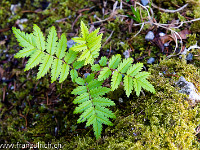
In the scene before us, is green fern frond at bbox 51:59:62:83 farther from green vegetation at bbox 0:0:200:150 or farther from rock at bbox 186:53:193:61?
rock at bbox 186:53:193:61

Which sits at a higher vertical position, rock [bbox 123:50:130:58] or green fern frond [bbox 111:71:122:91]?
rock [bbox 123:50:130:58]

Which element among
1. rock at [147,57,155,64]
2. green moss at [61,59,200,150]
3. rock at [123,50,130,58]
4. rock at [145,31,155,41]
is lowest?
green moss at [61,59,200,150]

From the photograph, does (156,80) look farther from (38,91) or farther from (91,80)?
(38,91)

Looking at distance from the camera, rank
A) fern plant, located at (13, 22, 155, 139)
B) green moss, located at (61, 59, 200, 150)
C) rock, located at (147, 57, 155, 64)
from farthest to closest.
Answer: rock, located at (147, 57, 155, 64) → fern plant, located at (13, 22, 155, 139) → green moss, located at (61, 59, 200, 150)

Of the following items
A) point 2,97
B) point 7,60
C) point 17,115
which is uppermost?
point 7,60

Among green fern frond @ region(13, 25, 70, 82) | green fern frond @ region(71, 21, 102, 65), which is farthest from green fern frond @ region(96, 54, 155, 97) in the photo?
green fern frond @ region(13, 25, 70, 82)

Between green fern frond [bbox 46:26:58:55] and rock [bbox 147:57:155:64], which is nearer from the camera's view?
green fern frond [bbox 46:26:58:55]

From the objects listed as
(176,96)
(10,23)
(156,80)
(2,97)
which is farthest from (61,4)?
(176,96)

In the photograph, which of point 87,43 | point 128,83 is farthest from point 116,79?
point 87,43

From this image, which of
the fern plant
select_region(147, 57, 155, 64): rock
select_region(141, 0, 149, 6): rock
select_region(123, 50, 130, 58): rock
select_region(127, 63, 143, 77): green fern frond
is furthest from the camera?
select_region(141, 0, 149, 6): rock
